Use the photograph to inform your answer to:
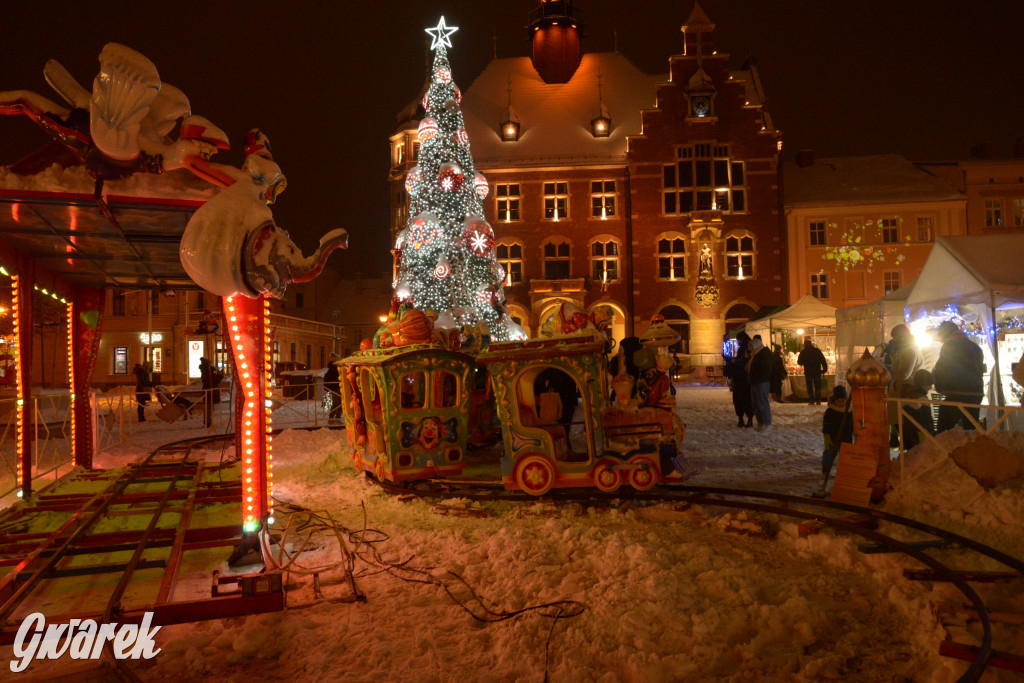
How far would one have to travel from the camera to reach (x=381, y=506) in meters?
7.91

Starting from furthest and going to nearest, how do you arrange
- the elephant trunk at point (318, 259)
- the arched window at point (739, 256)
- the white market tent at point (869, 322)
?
the arched window at point (739, 256) < the white market tent at point (869, 322) < the elephant trunk at point (318, 259)

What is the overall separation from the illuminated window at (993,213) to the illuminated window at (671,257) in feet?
59.1

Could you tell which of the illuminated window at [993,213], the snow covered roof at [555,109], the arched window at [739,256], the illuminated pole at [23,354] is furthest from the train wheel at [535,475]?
the illuminated window at [993,213]

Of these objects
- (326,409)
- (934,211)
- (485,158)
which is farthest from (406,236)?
(934,211)

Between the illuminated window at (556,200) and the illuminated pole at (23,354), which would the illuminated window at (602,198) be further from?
the illuminated pole at (23,354)

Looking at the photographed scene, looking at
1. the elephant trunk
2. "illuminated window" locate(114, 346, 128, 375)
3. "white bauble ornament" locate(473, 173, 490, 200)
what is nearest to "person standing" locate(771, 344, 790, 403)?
"white bauble ornament" locate(473, 173, 490, 200)

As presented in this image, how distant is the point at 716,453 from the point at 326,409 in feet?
36.5

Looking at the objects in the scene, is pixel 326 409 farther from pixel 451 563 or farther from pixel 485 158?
pixel 485 158

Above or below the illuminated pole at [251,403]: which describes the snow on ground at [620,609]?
below

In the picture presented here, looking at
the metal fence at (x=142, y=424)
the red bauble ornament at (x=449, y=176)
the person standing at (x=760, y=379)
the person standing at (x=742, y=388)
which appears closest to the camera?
the metal fence at (x=142, y=424)

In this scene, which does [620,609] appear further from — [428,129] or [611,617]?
[428,129]

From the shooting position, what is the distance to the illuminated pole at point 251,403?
555 cm

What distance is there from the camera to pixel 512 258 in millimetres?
34500

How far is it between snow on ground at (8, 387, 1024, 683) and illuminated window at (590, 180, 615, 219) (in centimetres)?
2840
